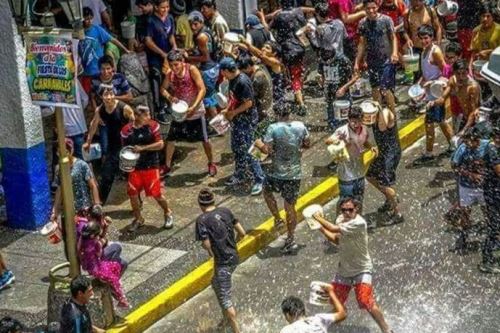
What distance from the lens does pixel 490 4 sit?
17828 mm

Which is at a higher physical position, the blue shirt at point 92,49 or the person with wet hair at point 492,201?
the blue shirt at point 92,49

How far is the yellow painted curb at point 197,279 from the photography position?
1270 centimetres

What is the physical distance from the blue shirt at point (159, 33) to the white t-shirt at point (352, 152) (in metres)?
4.03

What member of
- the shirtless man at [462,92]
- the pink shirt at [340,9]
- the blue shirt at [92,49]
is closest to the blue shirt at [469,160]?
the shirtless man at [462,92]

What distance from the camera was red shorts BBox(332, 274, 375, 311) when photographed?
11867mm

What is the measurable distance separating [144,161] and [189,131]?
Answer: 2837mm

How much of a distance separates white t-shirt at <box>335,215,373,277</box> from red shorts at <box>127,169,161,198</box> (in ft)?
10.7

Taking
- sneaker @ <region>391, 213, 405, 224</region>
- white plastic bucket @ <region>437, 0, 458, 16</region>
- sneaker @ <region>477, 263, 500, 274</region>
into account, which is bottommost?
sneaker @ <region>477, 263, 500, 274</region>

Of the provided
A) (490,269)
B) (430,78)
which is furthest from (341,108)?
(490,269)

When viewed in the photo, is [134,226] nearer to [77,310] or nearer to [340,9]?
[77,310]

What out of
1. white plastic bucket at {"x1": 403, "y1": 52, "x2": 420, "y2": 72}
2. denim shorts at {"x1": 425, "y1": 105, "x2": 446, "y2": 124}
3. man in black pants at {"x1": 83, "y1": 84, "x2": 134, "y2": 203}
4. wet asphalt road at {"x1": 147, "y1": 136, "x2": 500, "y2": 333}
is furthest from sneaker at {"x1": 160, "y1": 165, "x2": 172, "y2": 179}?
white plastic bucket at {"x1": 403, "y1": 52, "x2": 420, "y2": 72}

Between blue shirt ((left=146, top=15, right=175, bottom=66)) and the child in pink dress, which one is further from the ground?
blue shirt ((left=146, top=15, right=175, bottom=66))

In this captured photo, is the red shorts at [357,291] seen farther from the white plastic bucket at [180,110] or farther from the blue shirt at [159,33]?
the blue shirt at [159,33]

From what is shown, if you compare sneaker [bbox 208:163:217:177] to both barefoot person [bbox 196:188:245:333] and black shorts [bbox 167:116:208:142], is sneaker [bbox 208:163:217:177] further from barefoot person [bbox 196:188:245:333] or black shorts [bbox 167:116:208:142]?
barefoot person [bbox 196:188:245:333]
